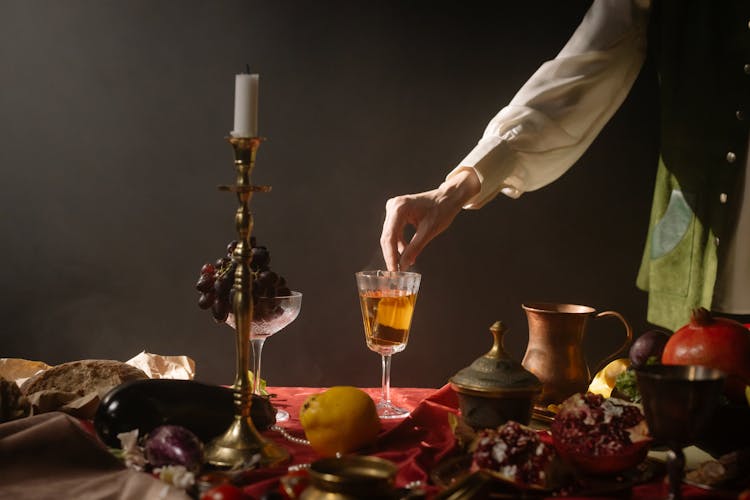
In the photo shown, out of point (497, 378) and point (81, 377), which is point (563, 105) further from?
point (81, 377)

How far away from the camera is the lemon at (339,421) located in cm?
121

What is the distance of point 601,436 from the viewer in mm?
1065

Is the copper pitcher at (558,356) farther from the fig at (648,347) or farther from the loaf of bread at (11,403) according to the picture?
the loaf of bread at (11,403)

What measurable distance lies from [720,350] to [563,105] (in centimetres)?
101

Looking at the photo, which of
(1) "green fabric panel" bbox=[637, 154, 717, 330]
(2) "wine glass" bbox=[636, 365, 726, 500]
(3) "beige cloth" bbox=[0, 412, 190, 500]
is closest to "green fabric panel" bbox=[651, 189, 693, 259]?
(1) "green fabric panel" bbox=[637, 154, 717, 330]

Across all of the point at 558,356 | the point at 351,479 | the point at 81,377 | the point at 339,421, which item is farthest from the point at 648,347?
the point at 81,377

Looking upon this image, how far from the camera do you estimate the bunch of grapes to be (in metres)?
1.50

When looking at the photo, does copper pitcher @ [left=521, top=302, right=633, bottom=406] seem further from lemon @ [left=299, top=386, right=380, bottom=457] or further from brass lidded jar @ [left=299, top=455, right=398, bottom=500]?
brass lidded jar @ [left=299, top=455, right=398, bottom=500]

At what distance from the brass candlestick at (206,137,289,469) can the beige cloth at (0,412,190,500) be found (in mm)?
133

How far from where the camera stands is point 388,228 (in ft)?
5.57

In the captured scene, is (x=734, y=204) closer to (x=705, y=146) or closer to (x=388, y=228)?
(x=705, y=146)

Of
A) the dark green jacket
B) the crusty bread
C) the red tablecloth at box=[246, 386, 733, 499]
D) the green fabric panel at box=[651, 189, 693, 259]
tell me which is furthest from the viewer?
the green fabric panel at box=[651, 189, 693, 259]

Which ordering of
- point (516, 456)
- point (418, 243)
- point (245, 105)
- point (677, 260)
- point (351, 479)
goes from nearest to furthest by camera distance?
point (351, 479)
point (516, 456)
point (245, 105)
point (418, 243)
point (677, 260)

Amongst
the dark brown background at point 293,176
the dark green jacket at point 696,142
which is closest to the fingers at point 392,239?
the dark green jacket at point 696,142
